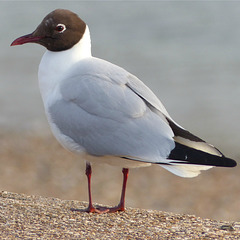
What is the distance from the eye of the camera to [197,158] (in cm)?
470

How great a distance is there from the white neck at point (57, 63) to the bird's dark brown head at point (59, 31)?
46 millimetres

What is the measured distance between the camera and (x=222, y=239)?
446 centimetres

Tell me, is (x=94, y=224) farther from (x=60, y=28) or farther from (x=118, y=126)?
(x=60, y=28)

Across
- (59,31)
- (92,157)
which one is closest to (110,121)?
→ (92,157)

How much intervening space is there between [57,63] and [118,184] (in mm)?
3582

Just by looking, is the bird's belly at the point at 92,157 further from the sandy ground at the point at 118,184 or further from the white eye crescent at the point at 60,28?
the sandy ground at the point at 118,184

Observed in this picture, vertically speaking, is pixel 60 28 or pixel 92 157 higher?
pixel 60 28

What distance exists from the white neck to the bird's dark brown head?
0.15 ft

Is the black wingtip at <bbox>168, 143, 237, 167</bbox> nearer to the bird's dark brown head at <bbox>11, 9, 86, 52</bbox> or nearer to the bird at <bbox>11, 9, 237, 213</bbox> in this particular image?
the bird at <bbox>11, 9, 237, 213</bbox>

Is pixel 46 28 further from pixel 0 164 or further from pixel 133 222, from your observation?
pixel 0 164

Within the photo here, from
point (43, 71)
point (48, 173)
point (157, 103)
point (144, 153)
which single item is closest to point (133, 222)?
point (144, 153)

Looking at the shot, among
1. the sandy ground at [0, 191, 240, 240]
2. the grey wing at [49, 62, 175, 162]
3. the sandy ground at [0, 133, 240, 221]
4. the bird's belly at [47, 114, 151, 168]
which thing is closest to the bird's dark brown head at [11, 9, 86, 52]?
the grey wing at [49, 62, 175, 162]

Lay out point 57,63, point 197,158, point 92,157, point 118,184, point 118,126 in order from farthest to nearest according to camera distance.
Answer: point 118,184 < point 57,63 < point 92,157 < point 118,126 < point 197,158

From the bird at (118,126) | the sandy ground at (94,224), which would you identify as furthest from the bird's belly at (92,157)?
the sandy ground at (94,224)
